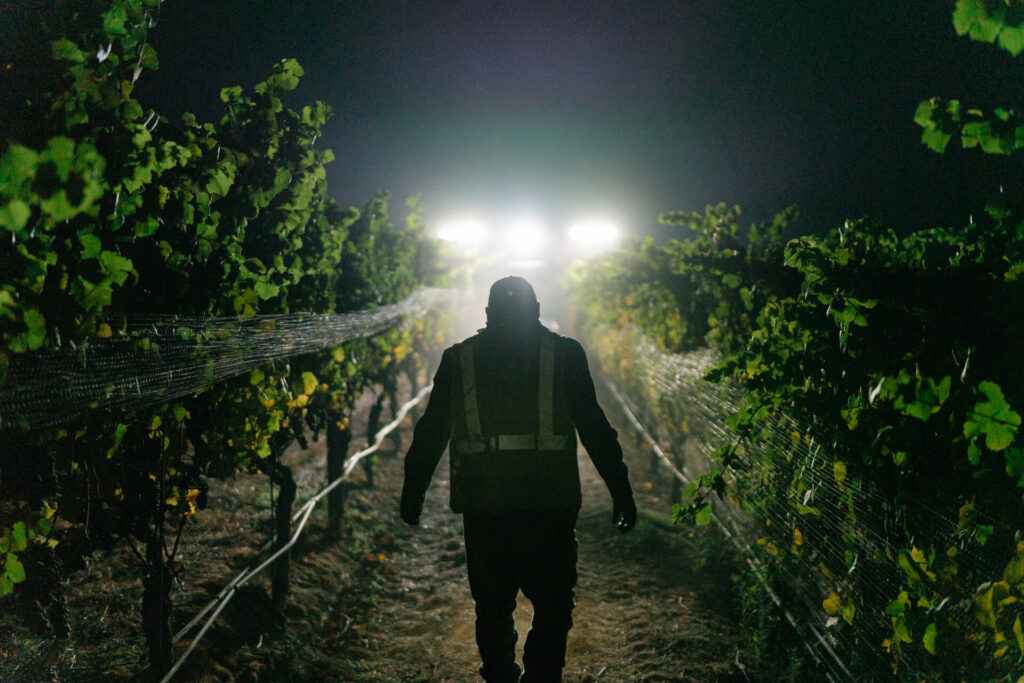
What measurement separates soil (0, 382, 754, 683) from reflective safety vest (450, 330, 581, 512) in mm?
2038

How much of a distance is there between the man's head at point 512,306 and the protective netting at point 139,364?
1715mm

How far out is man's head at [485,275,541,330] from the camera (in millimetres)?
2807

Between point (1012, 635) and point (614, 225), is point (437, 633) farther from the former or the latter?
point (614, 225)

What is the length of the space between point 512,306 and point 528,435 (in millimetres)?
635

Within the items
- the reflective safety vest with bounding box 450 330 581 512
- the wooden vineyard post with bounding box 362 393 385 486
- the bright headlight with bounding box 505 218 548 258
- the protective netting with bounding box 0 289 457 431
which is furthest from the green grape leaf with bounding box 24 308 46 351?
the bright headlight with bounding box 505 218 548 258

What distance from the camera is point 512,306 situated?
9.21 feet

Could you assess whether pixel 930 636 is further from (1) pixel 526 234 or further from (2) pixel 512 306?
(1) pixel 526 234

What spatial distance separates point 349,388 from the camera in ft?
23.8

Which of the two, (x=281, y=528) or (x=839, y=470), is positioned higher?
(x=839, y=470)

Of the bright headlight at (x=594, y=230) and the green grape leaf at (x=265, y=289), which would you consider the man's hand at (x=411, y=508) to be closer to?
the green grape leaf at (x=265, y=289)

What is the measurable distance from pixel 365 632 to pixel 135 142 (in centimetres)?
415

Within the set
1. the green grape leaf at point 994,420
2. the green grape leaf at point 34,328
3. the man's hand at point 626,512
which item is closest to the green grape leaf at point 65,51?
the green grape leaf at point 34,328

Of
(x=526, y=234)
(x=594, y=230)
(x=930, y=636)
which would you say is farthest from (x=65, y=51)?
(x=526, y=234)

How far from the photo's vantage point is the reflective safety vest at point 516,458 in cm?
268
